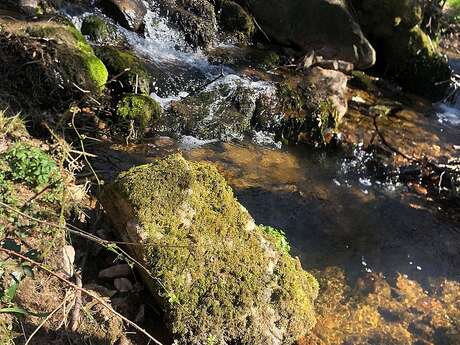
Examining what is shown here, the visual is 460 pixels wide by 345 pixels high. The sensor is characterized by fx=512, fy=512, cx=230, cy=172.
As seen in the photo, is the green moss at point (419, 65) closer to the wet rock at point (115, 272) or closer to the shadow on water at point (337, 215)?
the shadow on water at point (337, 215)

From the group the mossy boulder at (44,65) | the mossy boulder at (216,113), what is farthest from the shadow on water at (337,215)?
the mossy boulder at (44,65)

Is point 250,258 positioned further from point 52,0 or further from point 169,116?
point 52,0

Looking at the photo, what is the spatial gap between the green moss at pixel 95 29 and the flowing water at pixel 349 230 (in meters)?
0.29

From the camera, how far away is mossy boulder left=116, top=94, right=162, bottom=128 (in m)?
6.32

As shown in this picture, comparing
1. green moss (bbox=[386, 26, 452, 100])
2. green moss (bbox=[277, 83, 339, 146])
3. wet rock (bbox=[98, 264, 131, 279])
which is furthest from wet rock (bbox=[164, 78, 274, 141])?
green moss (bbox=[386, 26, 452, 100])

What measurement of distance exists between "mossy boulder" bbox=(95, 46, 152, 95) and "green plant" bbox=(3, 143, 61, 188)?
109 inches

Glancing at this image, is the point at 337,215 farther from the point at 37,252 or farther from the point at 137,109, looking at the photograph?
the point at 37,252

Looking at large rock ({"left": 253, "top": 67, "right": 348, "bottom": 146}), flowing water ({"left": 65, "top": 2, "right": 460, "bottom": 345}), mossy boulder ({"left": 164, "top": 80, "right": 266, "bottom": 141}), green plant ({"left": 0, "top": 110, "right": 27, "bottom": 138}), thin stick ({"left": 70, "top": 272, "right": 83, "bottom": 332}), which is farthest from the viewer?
large rock ({"left": 253, "top": 67, "right": 348, "bottom": 146})

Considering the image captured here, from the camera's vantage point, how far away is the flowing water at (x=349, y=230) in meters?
4.96

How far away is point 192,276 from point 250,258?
520 millimetres

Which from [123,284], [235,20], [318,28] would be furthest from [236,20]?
[123,284]

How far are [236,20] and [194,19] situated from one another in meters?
1.06

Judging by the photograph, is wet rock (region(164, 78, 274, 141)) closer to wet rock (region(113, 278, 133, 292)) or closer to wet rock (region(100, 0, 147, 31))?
wet rock (region(100, 0, 147, 31))

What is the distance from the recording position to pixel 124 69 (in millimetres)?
6844
